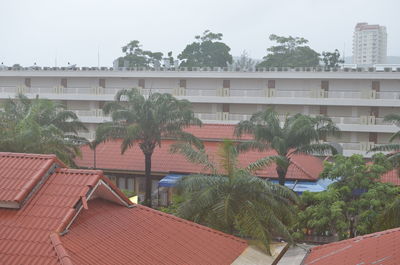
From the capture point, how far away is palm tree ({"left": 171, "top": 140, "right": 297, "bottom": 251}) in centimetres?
1869

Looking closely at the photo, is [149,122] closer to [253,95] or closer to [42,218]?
[253,95]

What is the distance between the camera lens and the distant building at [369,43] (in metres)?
147

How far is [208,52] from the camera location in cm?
8231

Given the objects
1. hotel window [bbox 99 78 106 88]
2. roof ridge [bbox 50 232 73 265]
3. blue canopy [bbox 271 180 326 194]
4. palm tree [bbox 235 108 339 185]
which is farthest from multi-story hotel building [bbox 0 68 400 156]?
roof ridge [bbox 50 232 73 265]

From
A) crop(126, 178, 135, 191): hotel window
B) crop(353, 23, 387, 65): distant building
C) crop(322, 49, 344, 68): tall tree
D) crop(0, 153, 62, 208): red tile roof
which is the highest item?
crop(353, 23, 387, 65): distant building

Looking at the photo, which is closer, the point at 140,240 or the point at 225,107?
the point at 140,240

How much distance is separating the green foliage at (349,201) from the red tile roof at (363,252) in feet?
19.3

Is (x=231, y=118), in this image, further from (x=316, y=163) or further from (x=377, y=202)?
(x=377, y=202)

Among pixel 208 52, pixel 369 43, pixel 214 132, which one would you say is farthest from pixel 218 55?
pixel 369 43

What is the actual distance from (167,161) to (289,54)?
4668cm

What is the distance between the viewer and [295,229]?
81.1 feet

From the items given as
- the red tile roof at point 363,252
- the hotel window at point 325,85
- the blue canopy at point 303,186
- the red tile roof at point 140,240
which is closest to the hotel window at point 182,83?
the hotel window at point 325,85

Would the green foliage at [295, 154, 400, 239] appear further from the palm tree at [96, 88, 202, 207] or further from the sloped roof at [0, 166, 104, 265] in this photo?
the sloped roof at [0, 166, 104, 265]

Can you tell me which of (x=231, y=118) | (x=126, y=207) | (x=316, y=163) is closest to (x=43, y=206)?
(x=126, y=207)
